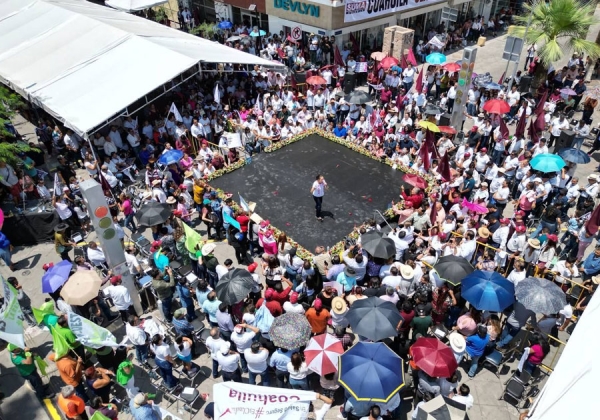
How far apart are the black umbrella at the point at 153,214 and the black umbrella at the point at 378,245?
5.18 metres

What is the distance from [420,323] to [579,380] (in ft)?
14.6

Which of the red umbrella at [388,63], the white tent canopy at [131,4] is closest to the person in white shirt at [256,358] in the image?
the red umbrella at [388,63]

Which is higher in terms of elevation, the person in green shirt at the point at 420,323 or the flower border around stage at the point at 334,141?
the person in green shirt at the point at 420,323

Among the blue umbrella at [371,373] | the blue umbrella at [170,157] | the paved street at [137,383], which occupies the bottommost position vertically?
the paved street at [137,383]

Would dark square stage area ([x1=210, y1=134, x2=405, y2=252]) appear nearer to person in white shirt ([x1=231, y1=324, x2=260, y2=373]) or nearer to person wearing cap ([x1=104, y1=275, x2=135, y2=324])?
person in white shirt ([x1=231, y1=324, x2=260, y2=373])

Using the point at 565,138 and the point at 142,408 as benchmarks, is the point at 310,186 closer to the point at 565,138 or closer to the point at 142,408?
the point at 565,138

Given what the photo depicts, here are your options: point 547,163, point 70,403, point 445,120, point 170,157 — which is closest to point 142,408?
point 70,403

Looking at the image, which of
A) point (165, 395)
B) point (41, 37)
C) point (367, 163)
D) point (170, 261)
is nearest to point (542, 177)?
point (367, 163)

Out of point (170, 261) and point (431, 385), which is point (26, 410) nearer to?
point (170, 261)

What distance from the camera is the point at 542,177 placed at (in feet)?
44.3

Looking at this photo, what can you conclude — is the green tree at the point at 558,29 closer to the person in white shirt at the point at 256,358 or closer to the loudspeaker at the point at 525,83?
the loudspeaker at the point at 525,83

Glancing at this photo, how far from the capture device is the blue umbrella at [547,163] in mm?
12852

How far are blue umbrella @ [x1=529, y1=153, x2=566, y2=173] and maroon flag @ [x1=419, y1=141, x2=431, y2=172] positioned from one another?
3.02 meters

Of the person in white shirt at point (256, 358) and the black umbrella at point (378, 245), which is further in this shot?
the black umbrella at point (378, 245)
